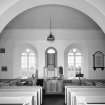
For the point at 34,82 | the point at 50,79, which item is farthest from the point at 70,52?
the point at 34,82

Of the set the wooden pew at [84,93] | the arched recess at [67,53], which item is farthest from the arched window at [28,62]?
the wooden pew at [84,93]

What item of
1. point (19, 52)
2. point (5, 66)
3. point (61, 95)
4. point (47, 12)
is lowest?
point (61, 95)

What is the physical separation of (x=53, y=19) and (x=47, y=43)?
1.92 m

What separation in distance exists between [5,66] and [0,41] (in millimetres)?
1833

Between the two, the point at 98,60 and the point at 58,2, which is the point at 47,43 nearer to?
the point at 98,60

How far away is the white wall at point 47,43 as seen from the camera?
14297 mm

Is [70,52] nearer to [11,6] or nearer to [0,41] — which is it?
[0,41]

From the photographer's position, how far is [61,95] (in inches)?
485

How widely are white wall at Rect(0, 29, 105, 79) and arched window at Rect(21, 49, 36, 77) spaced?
2.86ft

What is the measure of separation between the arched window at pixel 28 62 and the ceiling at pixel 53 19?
7.09 feet

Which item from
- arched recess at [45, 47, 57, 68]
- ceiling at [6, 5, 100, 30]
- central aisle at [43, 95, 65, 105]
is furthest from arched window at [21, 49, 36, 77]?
central aisle at [43, 95, 65, 105]

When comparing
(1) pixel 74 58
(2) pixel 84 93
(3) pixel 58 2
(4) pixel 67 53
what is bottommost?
(2) pixel 84 93

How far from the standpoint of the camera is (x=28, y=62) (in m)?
15.4

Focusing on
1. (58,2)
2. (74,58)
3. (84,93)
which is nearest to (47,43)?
(74,58)
